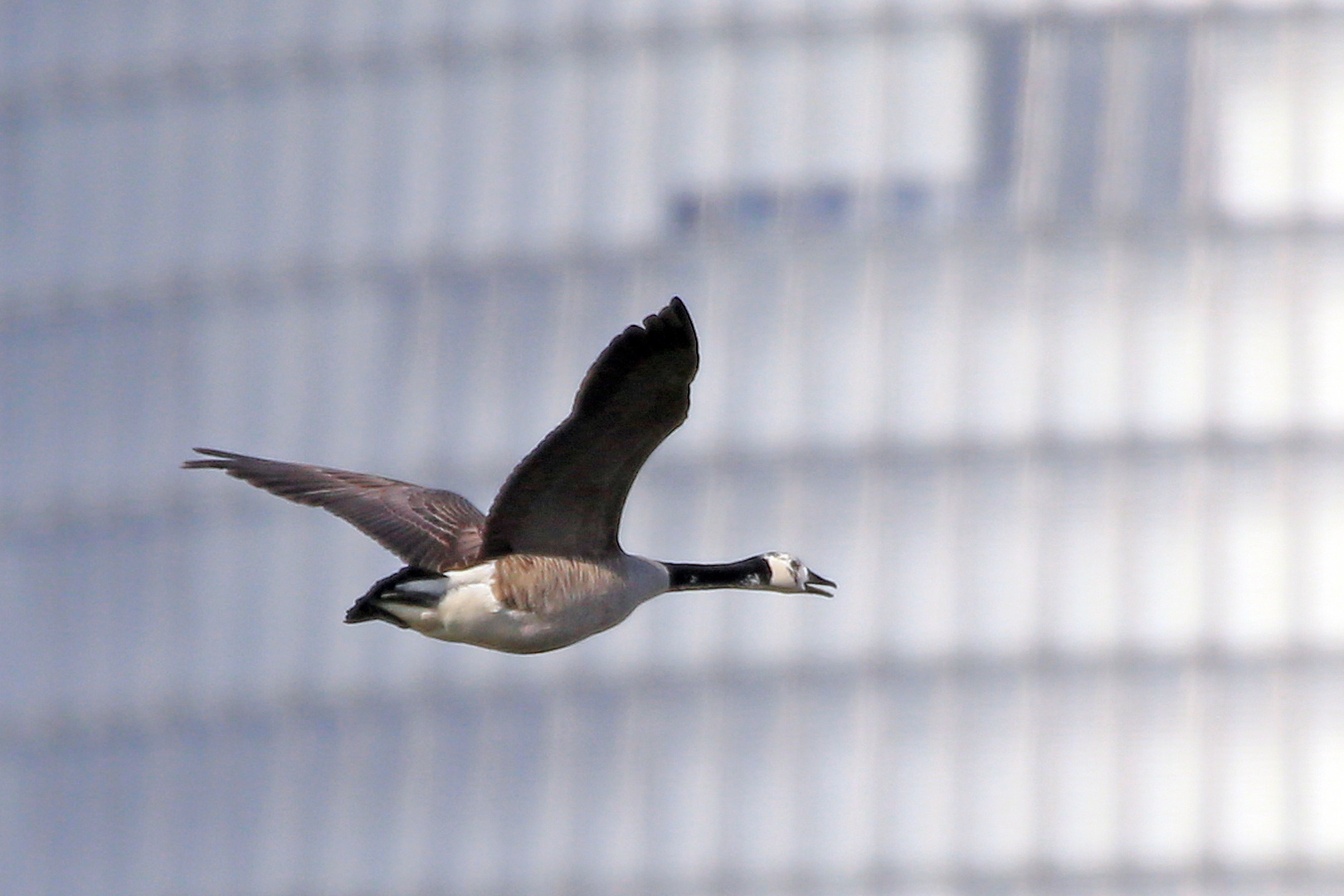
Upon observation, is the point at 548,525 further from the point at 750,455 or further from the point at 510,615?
the point at 750,455

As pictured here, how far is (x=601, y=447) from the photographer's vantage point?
13719 mm

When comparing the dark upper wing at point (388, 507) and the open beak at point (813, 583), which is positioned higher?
the dark upper wing at point (388, 507)

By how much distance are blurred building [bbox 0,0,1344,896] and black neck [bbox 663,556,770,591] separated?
17.9 meters

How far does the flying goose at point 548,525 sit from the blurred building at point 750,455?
63.4 ft

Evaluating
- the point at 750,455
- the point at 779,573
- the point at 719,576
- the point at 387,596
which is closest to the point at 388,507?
the point at 387,596

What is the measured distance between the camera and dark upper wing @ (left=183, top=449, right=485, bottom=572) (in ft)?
47.8

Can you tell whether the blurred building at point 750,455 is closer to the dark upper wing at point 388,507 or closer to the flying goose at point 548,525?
the dark upper wing at point 388,507

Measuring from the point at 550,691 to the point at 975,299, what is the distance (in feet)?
23.5

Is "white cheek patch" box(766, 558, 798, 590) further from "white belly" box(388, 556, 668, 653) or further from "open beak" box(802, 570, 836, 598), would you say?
"white belly" box(388, 556, 668, 653)

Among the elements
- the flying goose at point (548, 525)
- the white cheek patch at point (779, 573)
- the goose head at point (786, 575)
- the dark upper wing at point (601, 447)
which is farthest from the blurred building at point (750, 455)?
the dark upper wing at point (601, 447)

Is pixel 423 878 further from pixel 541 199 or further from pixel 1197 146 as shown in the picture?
pixel 1197 146

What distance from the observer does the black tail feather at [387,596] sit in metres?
13.7

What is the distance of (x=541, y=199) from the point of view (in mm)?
36250

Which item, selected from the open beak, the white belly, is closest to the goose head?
the open beak
